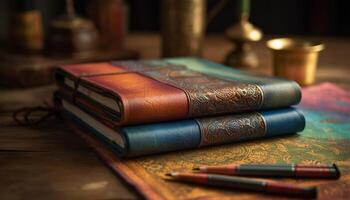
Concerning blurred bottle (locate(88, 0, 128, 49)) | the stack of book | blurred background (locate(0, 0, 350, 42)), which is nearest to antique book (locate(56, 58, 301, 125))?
the stack of book

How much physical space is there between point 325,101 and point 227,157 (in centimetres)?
45

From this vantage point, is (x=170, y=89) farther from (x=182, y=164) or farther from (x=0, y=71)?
(x=0, y=71)

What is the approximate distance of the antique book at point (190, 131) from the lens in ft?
2.64

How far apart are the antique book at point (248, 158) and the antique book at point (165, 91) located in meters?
0.06

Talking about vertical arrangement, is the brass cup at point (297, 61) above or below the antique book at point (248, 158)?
above

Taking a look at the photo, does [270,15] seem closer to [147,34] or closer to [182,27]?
[147,34]

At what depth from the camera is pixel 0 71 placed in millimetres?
1367

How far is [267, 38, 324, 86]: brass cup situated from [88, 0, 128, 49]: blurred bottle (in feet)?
1.73

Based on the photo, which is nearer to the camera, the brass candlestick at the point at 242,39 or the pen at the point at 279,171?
the pen at the point at 279,171

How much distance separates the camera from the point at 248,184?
2.30 ft

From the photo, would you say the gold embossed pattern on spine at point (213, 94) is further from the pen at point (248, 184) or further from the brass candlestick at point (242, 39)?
the brass candlestick at point (242, 39)

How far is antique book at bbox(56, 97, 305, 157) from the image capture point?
0.81 meters

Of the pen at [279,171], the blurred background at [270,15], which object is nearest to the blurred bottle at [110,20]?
the blurred background at [270,15]

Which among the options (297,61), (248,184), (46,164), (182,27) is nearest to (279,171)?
(248,184)
